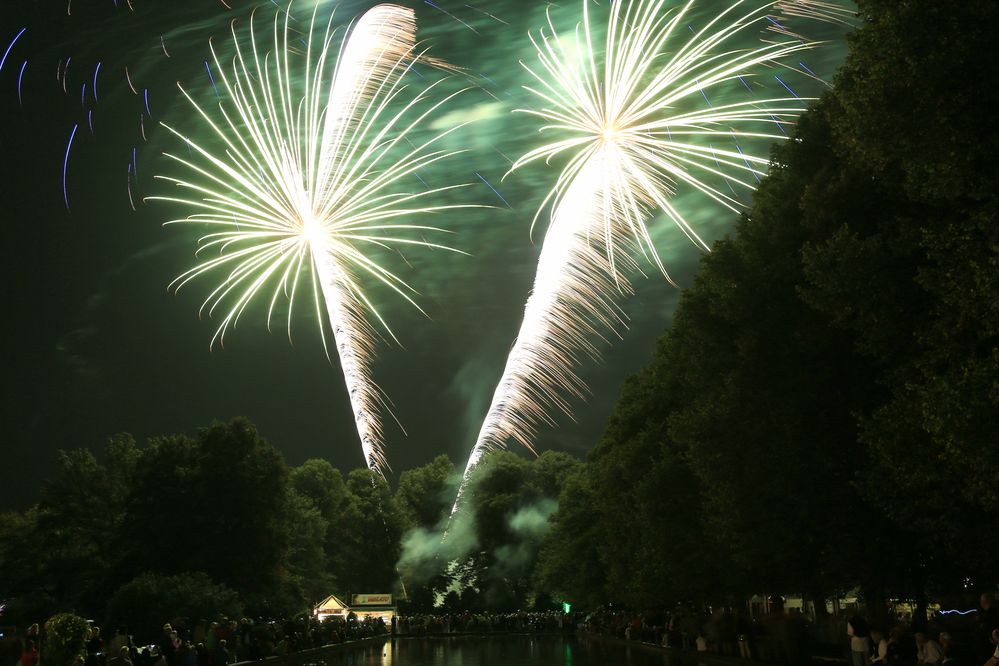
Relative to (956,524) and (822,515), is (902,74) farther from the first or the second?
(822,515)

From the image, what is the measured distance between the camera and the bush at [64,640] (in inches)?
677

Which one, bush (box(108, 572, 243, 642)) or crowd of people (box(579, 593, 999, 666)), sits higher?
bush (box(108, 572, 243, 642))

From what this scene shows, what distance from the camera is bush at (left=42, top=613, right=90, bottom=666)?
1719 cm

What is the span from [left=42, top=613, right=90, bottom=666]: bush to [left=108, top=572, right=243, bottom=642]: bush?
28.6m

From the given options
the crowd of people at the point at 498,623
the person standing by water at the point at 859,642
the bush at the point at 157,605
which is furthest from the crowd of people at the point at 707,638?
the crowd of people at the point at 498,623

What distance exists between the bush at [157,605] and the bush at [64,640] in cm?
2862

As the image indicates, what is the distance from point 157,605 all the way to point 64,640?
29.4 m

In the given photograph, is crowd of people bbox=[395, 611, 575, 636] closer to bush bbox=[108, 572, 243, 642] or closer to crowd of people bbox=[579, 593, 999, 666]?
crowd of people bbox=[579, 593, 999, 666]

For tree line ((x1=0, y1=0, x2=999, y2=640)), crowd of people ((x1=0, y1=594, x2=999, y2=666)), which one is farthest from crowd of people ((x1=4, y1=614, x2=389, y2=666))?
tree line ((x1=0, y1=0, x2=999, y2=640))

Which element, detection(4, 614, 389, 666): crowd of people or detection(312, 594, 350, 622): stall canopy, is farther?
detection(312, 594, 350, 622): stall canopy

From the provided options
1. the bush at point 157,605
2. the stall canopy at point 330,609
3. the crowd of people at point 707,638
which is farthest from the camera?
the stall canopy at point 330,609

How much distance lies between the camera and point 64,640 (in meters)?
17.2

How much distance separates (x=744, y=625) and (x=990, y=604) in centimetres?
1649

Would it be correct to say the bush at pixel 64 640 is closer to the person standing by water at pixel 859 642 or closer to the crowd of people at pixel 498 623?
the person standing by water at pixel 859 642
